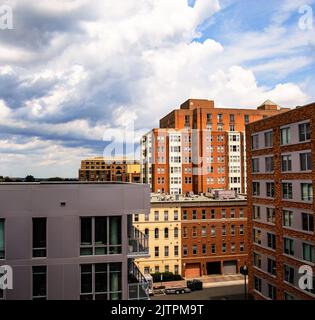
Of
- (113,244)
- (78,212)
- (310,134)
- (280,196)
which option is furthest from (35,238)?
(280,196)

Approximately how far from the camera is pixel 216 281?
44.5 meters

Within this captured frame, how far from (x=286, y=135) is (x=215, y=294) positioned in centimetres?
2178

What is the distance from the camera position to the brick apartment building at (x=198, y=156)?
65.4 meters

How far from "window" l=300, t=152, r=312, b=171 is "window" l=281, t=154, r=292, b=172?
1.33 meters

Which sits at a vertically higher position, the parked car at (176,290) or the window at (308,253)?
the window at (308,253)

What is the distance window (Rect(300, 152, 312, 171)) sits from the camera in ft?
76.6

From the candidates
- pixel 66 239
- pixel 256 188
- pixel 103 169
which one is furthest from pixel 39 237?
pixel 103 169

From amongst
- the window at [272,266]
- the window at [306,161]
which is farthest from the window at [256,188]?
the window at [306,161]

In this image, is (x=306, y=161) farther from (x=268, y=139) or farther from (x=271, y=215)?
(x=271, y=215)

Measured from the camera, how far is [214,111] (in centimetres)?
6944

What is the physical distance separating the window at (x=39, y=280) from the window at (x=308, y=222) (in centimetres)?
1842

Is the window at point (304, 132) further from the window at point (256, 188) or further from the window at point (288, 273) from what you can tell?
the window at point (288, 273)

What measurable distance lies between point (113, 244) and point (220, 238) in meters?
37.8
